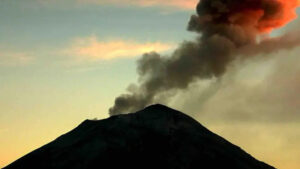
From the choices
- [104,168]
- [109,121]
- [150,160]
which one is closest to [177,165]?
[150,160]

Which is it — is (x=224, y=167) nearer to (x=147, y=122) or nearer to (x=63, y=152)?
(x=147, y=122)

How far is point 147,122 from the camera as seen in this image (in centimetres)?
13862

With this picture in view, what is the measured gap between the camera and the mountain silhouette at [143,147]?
122750mm

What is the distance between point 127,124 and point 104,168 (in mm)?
21658

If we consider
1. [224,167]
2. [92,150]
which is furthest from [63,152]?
[224,167]

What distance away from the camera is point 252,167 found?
5044 inches

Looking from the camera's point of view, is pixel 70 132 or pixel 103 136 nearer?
pixel 103 136

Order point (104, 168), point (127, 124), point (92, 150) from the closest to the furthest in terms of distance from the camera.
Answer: point (104, 168)
point (92, 150)
point (127, 124)

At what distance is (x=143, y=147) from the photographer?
129500 mm

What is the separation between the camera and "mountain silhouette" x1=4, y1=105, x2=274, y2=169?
12275 centimetres

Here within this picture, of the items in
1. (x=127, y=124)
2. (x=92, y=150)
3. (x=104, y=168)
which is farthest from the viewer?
(x=127, y=124)

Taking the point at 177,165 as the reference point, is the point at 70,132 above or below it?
above

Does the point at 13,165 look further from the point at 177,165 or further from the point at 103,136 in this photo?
the point at 177,165

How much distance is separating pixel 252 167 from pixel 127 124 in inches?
1293
